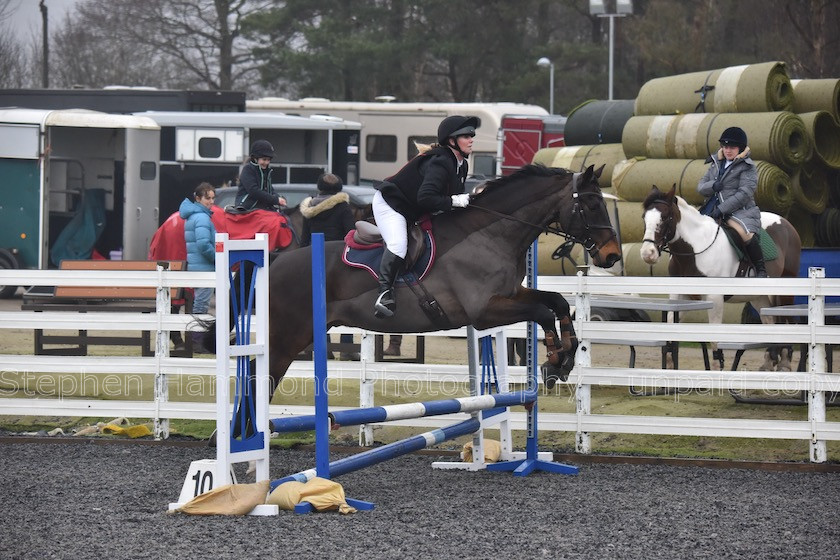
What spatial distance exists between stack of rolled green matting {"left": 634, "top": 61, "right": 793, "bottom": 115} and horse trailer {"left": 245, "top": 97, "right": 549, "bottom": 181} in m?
11.5

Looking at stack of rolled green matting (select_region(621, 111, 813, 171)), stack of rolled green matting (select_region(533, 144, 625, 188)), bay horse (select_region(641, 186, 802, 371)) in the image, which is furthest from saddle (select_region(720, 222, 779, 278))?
stack of rolled green matting (select_region(533, 144, 625, 188))

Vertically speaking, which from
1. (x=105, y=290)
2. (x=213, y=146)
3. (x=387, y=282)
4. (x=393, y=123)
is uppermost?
(x=393, y=123)

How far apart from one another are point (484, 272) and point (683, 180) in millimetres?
8063

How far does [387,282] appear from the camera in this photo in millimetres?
7352

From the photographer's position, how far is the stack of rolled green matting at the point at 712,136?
14.2 meters

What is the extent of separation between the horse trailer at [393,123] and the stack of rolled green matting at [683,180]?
11.9m

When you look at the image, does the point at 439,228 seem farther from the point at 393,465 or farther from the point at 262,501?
the point at 262,501

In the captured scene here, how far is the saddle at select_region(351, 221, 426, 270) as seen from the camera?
7473mm

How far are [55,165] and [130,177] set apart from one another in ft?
4.27

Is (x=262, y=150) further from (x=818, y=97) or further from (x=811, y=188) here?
(x=818, y=97)

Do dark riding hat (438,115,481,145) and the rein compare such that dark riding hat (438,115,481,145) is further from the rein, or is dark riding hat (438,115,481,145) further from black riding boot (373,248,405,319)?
black riding boot (373,248,405,319)

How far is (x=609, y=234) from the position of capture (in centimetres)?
755

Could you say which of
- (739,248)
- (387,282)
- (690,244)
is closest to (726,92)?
(739,248)

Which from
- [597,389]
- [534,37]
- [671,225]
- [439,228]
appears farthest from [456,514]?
[534,37]
